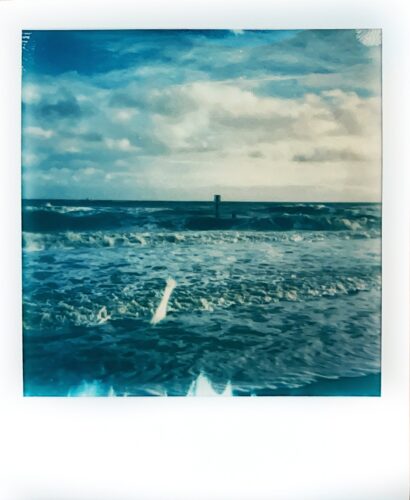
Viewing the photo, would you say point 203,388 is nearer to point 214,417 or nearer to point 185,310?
point 214,417

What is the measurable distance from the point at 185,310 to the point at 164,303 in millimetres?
62

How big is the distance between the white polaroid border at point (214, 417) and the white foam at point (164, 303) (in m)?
0.24

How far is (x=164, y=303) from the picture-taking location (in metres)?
1.46

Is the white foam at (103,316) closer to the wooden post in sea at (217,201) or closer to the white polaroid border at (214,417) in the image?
the white polaroid border at (214,417)

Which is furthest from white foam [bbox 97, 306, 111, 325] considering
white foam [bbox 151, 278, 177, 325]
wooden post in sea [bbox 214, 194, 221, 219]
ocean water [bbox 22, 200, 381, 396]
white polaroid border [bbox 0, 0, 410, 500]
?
wooden post in sea [bbox 214, 194, 221, 219]

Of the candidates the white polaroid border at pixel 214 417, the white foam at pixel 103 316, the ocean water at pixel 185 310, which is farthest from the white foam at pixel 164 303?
the white polaroid border at pixel 214 417

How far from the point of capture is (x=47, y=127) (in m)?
1.45

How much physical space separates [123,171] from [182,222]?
217mm

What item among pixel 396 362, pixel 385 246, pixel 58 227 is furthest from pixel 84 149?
pixel 396 362

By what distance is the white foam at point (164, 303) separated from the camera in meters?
1.45

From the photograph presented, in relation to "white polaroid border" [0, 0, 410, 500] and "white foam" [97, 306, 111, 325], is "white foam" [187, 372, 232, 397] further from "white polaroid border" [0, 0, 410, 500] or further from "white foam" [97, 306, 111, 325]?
"white foam" [97, 306, 111, 325]

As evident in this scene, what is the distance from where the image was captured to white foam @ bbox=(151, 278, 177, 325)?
1.45m

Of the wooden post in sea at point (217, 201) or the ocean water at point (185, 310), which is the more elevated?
the wooden post in sea at point (217, 201)

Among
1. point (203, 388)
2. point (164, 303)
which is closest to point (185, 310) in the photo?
point (164, 303)
